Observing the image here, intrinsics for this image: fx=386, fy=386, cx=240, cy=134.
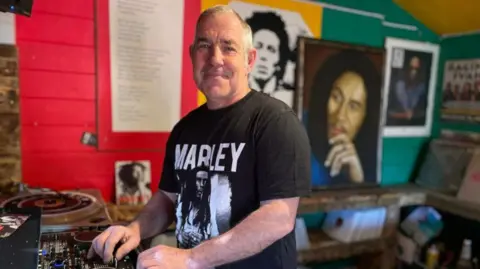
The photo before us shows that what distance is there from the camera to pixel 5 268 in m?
0.72

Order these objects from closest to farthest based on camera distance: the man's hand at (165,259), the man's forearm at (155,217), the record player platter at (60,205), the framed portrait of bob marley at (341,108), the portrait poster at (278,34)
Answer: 1. the man's hand at (165,259)
2. the man's forearm at (155,217)
3. the record player platter at (60,205)
4. the portrait poster at (278,34)
5. the framed portrait of bob marley at (341,108)

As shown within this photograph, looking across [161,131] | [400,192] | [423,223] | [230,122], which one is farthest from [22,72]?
[423,223]

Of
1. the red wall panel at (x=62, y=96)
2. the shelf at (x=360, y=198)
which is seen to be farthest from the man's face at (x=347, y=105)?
the red wall panel at (x=62, y=96)

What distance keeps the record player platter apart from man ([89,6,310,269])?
26 centimetres

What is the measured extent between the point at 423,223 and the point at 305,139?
6.02 feet

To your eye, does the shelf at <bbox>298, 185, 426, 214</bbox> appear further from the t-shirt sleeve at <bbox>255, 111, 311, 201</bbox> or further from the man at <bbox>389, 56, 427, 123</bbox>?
the t-shirt sleeve at <bbox>255, 111, 311, 201</bbox>

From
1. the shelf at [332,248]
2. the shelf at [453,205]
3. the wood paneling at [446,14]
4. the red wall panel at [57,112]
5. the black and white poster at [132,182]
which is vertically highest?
the wood paneling at [446,14]

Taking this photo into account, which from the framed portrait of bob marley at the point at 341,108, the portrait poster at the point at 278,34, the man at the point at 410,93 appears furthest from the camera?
the man at the point at 410,93

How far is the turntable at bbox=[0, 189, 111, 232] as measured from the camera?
3.89ft

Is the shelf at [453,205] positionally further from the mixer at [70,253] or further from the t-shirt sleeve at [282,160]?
the mixer at [70,253]

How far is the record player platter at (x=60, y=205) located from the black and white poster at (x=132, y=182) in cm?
25

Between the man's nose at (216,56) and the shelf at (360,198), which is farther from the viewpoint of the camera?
the shelf at (360,198)

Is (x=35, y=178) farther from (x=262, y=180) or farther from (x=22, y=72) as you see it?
(x=262, y=180)

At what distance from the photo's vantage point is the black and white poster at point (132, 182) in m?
1.76
